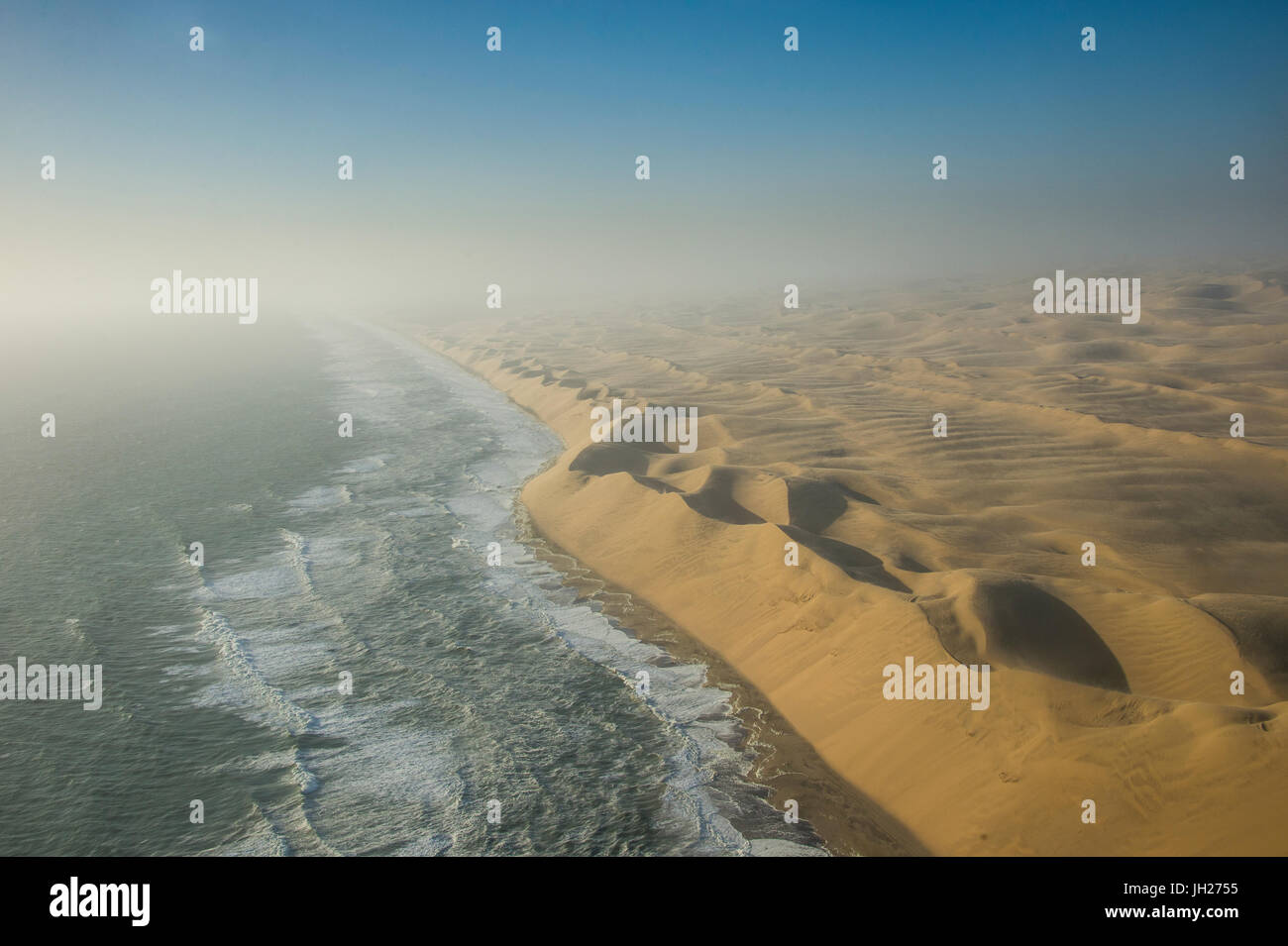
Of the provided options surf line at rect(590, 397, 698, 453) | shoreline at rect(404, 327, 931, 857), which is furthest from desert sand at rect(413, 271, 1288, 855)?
surf line at rect(590, 397, 698, 453)

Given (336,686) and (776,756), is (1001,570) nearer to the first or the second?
(776,756)

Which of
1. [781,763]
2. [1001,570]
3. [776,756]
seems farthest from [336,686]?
[1001,570]

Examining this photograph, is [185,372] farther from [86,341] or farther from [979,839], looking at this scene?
[979,839]

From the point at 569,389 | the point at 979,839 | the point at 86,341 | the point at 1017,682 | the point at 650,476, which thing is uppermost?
the point at 86,341

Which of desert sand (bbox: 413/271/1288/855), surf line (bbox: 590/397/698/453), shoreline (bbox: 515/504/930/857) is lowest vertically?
shoreline (bbox: 515/504/930/857)

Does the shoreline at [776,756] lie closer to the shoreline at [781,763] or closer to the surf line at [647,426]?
the shoreline at [781,763]

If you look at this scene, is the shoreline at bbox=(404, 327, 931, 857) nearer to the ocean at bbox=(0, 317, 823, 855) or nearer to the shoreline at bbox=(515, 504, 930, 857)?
the shoreline at bbox=(515, 504, 930, 857)

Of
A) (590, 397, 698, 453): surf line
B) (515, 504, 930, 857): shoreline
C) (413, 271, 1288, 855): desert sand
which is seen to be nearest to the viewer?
(413, 271, 1288, 855): desert sand
